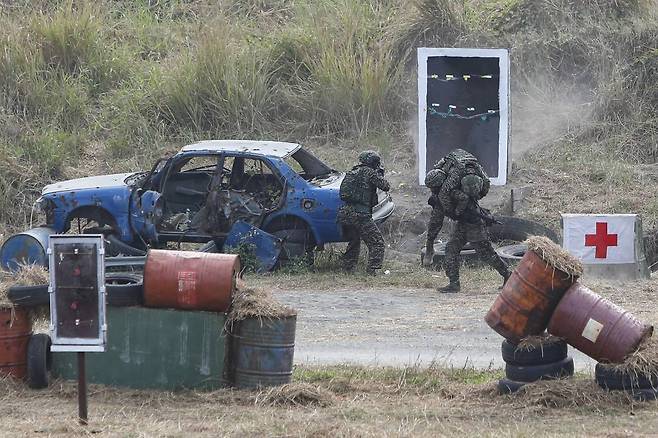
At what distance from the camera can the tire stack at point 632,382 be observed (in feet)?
26.1

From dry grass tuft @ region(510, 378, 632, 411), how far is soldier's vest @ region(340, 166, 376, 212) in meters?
5.96

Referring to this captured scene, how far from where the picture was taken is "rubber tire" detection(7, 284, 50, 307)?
339 inches

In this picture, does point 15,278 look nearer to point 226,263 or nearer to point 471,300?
point 226,263

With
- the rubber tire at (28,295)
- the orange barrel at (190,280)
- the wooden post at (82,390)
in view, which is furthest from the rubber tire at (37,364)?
the wooden post at (82,390)

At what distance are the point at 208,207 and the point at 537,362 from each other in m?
6.90

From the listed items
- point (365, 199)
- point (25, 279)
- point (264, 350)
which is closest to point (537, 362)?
point (264, 350)

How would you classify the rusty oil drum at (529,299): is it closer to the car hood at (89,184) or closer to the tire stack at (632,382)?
the tire stack at (632,382)

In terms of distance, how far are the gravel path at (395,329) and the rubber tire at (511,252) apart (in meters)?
1.03

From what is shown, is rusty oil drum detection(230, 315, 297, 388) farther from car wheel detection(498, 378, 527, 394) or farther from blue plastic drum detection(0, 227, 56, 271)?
blue plastic drum detection(0, 227, 56, 271)

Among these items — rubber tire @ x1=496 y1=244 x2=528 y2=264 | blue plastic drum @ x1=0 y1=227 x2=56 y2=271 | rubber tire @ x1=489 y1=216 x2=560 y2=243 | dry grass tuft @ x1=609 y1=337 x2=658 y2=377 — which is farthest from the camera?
rubber tire @ x1=489 y1=216 x2=560 y2=243

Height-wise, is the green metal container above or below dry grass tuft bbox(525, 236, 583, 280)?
below

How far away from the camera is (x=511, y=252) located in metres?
14.7

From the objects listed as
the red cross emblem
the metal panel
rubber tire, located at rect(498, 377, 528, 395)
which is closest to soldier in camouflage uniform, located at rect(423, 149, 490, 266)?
the red cross emblem

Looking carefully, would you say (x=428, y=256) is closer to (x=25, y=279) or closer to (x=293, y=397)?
(x=293, y=397)
